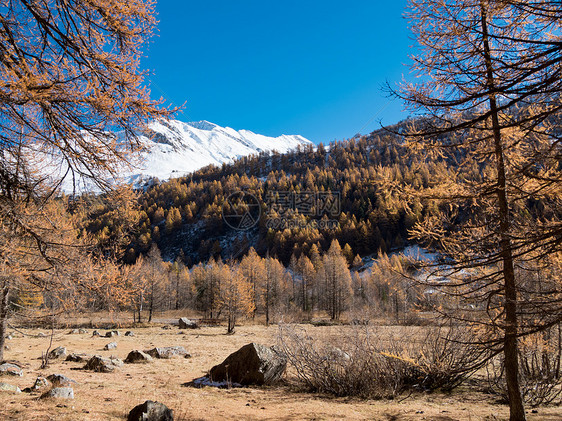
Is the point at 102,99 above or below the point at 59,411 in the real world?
above

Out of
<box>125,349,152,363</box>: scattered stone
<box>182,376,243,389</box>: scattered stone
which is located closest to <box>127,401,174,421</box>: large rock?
<box>182,376,243,389</box>: scattered stone

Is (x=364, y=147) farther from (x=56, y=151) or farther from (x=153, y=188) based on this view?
(x=56, y=151)

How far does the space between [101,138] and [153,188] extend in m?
180

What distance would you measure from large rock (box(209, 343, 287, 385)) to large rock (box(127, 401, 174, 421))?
4878mm

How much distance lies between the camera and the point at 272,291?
181 feet

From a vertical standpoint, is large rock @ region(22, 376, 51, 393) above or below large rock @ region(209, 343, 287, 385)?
above

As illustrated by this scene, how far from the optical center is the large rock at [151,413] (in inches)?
210

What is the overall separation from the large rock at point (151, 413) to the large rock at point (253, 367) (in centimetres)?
488

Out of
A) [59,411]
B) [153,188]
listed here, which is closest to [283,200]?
[153,188]

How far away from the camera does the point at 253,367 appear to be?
403 inches

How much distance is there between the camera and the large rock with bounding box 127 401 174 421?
5328 mm

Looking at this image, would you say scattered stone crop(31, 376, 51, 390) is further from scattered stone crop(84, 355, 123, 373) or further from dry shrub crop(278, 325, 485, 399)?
dry shrub crop(278, 325, 485, 399)

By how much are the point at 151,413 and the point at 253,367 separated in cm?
529

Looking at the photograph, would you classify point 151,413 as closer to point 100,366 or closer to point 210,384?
point 210,384
